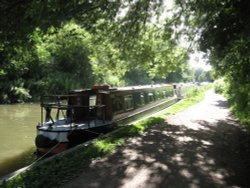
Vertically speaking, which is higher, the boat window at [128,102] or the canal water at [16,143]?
the boat window at [128,102]

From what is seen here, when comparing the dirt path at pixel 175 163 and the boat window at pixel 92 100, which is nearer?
the dirt path at pixel 175 163

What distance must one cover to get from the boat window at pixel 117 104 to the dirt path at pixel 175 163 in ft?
5.89

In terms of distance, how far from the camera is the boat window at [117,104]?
11700mm

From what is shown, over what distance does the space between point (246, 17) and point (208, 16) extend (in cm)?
266

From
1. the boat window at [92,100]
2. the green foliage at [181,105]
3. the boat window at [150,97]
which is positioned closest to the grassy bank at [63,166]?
the boat window at [92,100]

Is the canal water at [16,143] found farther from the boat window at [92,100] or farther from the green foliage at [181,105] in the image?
the green foliage at [181,105]

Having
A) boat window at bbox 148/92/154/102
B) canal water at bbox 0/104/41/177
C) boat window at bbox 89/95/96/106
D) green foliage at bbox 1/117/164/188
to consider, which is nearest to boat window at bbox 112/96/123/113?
boat window at bbox 89/95/96/106

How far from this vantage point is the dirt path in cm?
572

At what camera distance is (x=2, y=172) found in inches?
346

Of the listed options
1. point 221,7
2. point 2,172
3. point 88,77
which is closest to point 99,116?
point 2,172

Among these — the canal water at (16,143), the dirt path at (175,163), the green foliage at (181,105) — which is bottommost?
the canal water at (16,143)

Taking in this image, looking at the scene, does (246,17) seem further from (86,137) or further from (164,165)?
(86,137)

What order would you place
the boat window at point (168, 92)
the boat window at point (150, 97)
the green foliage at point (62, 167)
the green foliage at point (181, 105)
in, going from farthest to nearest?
the boat window at point (168, 92), the boat window at point (150, 97), the green foliage at point (181, 105), the green foliage at point (62, 167)

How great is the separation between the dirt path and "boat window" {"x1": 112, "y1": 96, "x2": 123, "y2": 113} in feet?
5.89
